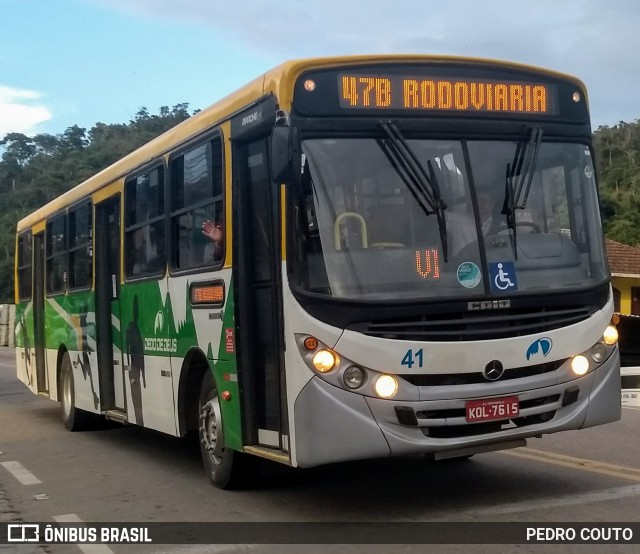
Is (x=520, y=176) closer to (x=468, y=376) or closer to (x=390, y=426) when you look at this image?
(x=468, y=376)

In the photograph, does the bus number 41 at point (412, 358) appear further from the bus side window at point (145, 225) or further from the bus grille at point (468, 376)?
the bus side window at point (145, 225)

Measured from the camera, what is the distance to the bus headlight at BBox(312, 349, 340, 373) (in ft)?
21.6

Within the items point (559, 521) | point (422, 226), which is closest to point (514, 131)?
point (422, 226)

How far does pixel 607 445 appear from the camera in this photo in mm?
9914

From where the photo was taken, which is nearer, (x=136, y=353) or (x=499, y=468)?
(x=499, y=468)

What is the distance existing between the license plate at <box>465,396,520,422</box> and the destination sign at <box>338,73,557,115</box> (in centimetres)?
204

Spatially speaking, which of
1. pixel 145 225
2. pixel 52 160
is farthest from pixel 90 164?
pixel 145 225

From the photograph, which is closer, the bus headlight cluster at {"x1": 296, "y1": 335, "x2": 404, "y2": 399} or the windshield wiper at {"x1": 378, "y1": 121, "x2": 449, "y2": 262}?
the bus headlight cluster at {"x1": 296, "y1": 335, "x2": 404, "y2": 399}

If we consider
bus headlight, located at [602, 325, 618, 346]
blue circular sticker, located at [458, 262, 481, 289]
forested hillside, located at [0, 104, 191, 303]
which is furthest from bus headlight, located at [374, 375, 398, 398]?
forested hillside, located at [0, 104, 191, 303]

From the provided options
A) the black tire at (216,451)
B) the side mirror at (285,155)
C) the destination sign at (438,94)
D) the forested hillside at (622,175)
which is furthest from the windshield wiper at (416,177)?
the forested hillside at (622,175)

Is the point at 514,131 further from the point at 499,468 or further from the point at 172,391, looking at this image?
the point at 172,391

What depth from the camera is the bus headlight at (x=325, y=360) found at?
6.58 m

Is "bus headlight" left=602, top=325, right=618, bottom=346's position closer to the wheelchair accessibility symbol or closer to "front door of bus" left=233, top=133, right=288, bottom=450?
the wheelchair accessibility symbol

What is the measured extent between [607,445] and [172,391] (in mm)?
4236
